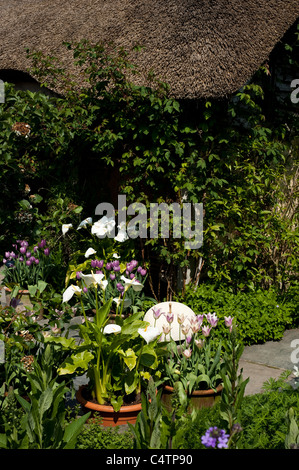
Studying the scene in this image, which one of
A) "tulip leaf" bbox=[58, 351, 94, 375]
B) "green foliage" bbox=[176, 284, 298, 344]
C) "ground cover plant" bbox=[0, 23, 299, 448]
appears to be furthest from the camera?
"ground cover plant" bbox=[0, 23, 299, 448]

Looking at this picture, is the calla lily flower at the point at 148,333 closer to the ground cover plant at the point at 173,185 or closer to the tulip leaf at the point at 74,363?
the tulip leaf at the point at 74,363

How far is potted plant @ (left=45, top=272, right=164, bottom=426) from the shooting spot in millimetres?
2840

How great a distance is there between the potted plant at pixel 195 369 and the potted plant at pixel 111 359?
5.4 inches

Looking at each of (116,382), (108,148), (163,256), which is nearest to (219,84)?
(108,148)

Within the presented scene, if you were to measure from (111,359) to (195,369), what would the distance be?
0.54m

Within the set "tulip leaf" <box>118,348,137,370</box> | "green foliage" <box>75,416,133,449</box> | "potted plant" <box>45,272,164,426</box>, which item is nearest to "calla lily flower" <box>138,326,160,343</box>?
"potted plant" <box>45,272,164,426</box>

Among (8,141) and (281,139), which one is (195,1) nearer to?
(281,139)

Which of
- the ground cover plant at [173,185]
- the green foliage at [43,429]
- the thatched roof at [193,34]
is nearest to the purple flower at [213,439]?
the green foliage at [43,429]

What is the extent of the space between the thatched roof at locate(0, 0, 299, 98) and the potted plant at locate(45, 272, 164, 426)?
307 cm

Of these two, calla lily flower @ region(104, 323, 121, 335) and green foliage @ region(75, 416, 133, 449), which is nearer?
green foliage @ region(75, 416, 133, 449)

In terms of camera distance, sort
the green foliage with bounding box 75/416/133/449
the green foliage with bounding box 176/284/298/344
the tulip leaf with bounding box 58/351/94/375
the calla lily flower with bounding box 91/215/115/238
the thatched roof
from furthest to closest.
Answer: the thatched roof → the green foliage with bounding box 176/284/298/344 → the calla lily flower with bounding box 91/215/115/238 → the tulip leaf with bounding box 58/351/94/375 → the green foliage with bounding box 75/416/133/449

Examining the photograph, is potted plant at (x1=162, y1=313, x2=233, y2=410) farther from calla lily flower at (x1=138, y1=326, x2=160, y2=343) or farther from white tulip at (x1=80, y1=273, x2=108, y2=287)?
white tulip at (x1=80, y1=273, x2=108, y2=287)


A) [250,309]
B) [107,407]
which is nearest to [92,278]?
[107,407]

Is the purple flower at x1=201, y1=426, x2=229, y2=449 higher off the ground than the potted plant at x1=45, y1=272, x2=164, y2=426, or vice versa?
the purple flower at x1=201, y1=426, x2=229, y2=449
